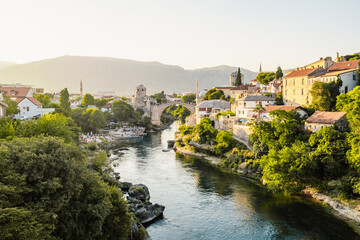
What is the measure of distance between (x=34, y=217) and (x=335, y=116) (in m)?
25.1

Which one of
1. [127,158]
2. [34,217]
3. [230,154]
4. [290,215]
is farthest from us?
[127,158]

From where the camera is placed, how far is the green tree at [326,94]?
3056cm

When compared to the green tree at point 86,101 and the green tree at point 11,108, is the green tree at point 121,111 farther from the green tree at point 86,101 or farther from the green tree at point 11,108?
the green tree at point 11,108

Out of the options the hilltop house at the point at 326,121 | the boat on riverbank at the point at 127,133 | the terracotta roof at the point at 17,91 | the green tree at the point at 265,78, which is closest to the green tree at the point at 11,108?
the terracotta roof at the point at 17,91

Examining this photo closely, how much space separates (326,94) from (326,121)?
18.1 ft

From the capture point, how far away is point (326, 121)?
2659 centimetres

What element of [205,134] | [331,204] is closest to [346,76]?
[331,204]

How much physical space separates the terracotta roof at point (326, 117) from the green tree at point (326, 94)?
271cm

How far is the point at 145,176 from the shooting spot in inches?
1171

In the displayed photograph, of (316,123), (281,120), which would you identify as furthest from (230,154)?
(316,123)

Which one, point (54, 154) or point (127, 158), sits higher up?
point (54, 154)

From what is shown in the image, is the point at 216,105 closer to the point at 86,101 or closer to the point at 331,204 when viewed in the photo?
the point at 331,204

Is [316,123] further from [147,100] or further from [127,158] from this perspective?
[147,100]

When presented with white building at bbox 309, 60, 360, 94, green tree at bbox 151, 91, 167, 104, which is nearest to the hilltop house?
white building at bbox 309, 60, 360, 94
